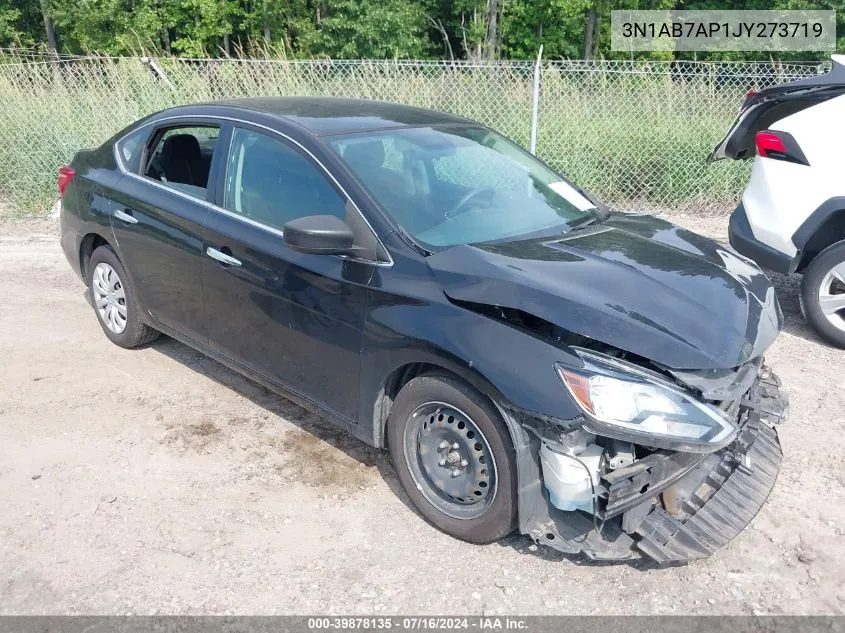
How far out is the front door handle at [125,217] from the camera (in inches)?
177

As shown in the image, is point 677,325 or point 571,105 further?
point 571,105

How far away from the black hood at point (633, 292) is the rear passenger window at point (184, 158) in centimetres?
172

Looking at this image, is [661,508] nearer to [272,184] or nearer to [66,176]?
[272,184]

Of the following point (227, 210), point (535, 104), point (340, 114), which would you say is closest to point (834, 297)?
point (340, 114)

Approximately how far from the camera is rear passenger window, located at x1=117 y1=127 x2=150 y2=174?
468 cm

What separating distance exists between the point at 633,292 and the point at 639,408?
53cm

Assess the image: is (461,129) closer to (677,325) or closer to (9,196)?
(677,325)

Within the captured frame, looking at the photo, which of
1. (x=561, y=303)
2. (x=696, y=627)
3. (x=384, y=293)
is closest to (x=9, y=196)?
(x=384, y=293)

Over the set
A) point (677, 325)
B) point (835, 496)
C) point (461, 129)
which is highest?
point (461, 129)

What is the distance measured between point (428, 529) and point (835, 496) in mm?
1929

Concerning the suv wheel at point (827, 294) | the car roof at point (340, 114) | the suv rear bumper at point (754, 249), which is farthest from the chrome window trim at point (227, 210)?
the suv wheel at point (827, 294)

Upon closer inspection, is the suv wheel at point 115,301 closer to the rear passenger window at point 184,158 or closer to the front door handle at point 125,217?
the front door handle at point 125,217

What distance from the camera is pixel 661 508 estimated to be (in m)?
2.99

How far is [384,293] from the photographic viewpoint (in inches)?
127
